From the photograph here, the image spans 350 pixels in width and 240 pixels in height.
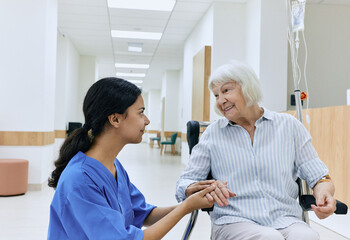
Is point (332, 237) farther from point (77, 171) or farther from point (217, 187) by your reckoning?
point (77, 171)

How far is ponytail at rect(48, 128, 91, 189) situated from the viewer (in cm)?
130

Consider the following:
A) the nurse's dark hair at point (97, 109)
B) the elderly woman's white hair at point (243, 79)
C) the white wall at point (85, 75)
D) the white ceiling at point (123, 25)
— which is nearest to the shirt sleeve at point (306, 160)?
the elderly woman's white hair at point (243, 79)

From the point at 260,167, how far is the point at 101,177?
0.81 metres

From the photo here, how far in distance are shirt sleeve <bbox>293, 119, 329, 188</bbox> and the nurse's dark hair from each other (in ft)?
2.92

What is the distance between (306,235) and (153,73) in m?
13.5

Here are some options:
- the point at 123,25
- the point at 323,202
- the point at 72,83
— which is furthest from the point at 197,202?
the point at 72,83

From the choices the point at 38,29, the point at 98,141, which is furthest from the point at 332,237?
the point at 38,29

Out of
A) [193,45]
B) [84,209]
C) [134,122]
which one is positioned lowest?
[84,209]

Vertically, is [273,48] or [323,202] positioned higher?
[273,48]

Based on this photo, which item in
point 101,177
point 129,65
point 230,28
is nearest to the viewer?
point 101,177

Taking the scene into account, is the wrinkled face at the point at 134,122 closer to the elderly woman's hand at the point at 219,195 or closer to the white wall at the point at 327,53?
the elderly woman's hand at the point at 219,195

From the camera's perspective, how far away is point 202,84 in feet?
21.8

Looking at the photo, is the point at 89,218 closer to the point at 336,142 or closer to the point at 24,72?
the point at 336,142

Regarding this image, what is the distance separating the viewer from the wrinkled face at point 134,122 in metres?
1.31
